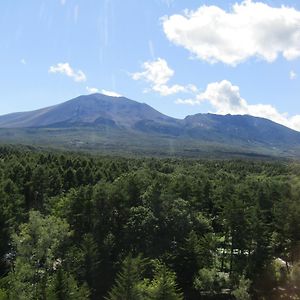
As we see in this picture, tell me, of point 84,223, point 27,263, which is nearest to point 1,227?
point 84,223

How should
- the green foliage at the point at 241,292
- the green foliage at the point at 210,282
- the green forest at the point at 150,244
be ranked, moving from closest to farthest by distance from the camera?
the green foliage at the point at 241,292 → the green forest at the point at 150,244 → the green foliage at the point at 210,282

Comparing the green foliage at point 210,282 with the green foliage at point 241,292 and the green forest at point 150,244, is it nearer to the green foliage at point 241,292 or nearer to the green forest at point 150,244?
the green forest at point 150,244

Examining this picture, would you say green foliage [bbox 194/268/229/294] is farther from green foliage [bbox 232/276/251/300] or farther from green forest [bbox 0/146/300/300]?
green foliage [bbox 232/276/251/300]

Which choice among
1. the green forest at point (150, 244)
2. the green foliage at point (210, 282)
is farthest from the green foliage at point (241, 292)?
the green foliage at point (210, 282)

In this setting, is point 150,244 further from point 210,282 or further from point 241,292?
point 241,292

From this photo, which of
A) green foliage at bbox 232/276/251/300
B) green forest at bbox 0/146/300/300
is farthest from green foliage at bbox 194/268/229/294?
green foliage at bbox 232/276/251/300

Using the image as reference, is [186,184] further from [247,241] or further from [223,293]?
[223,293]

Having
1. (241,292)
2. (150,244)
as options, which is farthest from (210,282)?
(150,244)

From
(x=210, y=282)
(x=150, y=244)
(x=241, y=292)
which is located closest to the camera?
(x=241, y=292)

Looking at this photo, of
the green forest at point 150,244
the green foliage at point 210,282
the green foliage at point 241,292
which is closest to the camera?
the green foliage at point 241,292

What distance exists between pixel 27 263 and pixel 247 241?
32.6m

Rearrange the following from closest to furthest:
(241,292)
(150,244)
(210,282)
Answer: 1. (241,292)
2. (210,282)
3. (150,244)

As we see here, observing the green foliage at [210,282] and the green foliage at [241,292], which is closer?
the green foliage at [241,292]

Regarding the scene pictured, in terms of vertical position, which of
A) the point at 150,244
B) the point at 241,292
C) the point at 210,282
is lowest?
the point at 210,282
